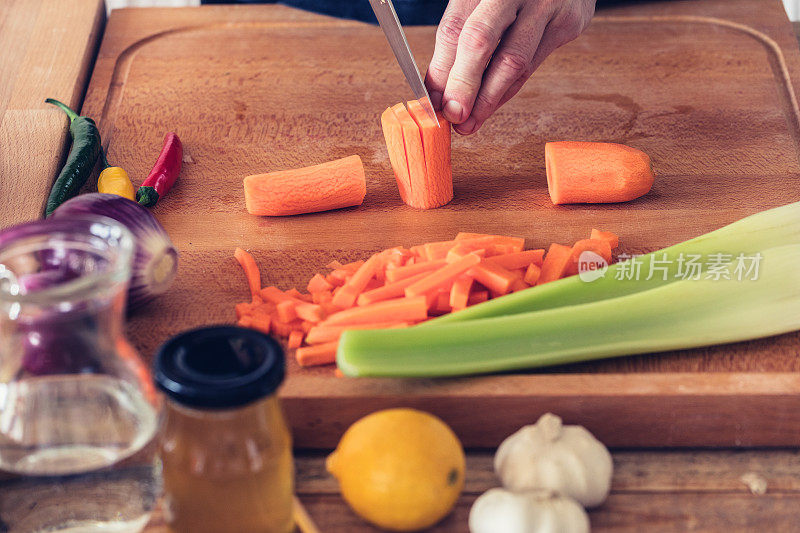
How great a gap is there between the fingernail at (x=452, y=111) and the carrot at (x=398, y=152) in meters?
0.13

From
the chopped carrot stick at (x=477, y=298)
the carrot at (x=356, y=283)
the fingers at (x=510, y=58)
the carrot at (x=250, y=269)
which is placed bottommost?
the chopped carrot stick at (x=477, y=298)

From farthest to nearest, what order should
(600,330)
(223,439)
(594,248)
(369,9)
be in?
1. (369,9)
2. (594,248)
3. (600,330)
4. (223,439)

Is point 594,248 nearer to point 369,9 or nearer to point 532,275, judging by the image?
point 532,275

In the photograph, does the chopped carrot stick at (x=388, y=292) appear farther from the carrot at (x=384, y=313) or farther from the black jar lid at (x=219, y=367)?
the black jar lid at (x=219, y=367)

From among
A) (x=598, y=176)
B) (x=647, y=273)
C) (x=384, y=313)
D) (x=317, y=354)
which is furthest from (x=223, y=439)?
(x=598, y=176)

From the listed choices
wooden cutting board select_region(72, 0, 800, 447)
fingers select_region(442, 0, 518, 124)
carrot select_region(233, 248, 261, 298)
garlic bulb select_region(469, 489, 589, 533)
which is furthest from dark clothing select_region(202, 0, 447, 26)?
garlic bulb select_region(469, 489, 589, 533)

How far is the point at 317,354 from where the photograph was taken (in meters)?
1.84

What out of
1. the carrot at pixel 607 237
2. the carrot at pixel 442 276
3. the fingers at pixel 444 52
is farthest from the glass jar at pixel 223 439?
the fingers at pixel 444 52

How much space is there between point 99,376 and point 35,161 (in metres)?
1.24

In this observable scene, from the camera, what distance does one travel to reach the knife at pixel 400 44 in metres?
2.22

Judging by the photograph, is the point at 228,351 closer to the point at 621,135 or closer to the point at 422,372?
the point at 422,372

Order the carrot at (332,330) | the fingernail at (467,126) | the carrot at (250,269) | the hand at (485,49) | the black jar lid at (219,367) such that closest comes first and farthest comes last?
the black jar lid at (219,367) < the carrot at (332,330) < the carrot at (250,269) < the hand at (485,49) < the fingernail at (467,126)

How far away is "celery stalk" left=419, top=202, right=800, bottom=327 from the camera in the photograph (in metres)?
1.90

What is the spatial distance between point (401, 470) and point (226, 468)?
10.7 inches
